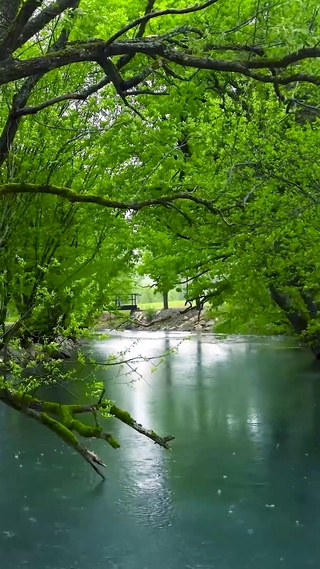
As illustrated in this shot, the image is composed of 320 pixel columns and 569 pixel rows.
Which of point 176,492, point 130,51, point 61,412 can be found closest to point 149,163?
point 61,412

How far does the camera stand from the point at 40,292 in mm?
7504

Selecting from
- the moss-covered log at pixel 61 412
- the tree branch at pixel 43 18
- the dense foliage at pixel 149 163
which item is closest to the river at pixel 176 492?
the moss-covered log at pixel 61 412

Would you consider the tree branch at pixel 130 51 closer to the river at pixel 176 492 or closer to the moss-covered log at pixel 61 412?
the moss-covered log at pixel 61 412

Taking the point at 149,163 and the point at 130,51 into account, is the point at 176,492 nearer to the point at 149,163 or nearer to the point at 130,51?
the point at 130,51

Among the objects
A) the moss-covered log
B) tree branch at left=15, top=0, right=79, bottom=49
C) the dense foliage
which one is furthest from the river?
tree branch at left=15, top=0, right=79, bottom=49

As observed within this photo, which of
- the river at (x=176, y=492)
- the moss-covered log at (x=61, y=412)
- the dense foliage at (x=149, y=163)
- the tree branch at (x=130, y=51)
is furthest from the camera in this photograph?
the moss-covered log at (x=61, y=412)

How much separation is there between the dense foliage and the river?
0.97m

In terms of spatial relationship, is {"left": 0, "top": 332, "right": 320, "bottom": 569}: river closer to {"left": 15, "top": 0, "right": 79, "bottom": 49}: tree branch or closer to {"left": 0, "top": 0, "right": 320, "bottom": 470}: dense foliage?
{"left": 0, "top": 0, "right": 320, "bottom": 470}: dense foliage

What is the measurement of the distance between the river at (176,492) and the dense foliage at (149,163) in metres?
0.97

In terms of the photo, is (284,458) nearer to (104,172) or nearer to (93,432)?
(93,432)

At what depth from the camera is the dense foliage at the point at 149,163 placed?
6.26m

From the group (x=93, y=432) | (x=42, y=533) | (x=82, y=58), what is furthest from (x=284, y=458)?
(x=82, y=58)

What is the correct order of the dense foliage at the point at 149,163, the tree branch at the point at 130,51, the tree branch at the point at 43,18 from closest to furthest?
the tree branch at the point at 130,51 → the dense foliage at the point at 149,163 → the tree branch at the point at 43,18

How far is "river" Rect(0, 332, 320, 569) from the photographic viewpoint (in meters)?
7.05
